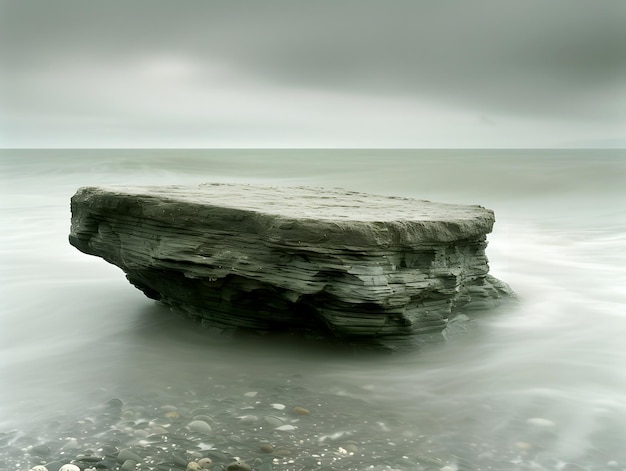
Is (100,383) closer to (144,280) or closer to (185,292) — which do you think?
(185,292)

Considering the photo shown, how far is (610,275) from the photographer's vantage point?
24.4 feet

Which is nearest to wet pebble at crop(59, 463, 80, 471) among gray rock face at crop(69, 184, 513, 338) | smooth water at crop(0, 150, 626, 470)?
smooth water at crop(0, 150, 626, 470)

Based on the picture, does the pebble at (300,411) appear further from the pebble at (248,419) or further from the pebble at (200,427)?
the pebble at (200,427)

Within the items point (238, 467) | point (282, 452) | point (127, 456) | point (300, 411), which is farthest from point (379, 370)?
point (127, 456)

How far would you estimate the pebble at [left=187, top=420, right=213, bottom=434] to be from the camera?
319 cm

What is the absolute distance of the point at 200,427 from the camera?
10.5 feet

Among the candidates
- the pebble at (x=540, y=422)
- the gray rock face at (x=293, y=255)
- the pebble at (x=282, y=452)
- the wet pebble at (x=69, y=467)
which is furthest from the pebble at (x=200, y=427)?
the pebble at (x=540, y=422)

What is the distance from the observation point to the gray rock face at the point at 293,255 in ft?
13.0

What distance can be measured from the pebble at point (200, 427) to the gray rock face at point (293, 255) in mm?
1078

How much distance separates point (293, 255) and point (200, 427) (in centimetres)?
128

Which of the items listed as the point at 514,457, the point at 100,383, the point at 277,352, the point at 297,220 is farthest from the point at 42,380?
the point at 514,457

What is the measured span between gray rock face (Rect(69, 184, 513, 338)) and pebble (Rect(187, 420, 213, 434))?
A: 1078 mm

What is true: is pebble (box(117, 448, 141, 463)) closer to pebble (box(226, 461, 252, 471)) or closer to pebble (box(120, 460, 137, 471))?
pebble (box(120, 460, 137, 471))

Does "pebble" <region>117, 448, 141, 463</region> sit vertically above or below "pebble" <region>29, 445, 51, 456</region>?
above
